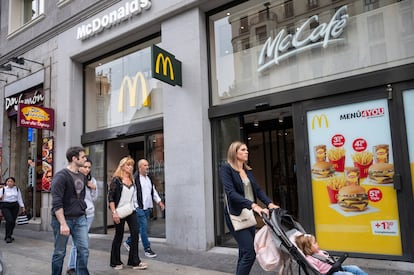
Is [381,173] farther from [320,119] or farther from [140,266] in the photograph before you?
[140,266]

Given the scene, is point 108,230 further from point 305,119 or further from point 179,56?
point 305,119

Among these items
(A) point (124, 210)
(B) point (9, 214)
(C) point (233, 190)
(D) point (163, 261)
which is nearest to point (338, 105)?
(C) point (233, 190)

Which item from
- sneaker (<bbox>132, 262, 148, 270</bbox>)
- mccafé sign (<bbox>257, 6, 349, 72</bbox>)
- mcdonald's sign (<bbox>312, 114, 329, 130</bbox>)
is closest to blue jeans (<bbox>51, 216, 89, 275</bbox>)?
sneaker (<bbox>132, 262, 148, 270</bbox>)

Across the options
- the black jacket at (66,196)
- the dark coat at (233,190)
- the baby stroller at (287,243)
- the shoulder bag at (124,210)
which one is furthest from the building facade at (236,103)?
the black jacket at (66,196)

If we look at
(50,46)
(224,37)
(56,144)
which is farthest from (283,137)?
(50,46)

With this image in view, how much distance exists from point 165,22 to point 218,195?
170 inches

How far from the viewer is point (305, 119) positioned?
6.55m

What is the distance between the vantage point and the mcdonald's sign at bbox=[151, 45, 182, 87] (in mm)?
7238

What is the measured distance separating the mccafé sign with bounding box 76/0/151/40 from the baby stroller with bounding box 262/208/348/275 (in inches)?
275

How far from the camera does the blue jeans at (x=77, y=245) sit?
4.51 metres

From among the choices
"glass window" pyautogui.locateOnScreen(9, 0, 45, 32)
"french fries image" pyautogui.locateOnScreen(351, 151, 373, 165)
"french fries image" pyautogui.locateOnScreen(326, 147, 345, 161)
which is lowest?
"french fries image" pyautogui.locateOnScreen(351, 151, 373, 165)

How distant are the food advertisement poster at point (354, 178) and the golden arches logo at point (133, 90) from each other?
4.57 m

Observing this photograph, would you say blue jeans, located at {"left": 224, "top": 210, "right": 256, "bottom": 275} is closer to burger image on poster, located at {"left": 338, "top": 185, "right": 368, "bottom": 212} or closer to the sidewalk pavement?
the sidewalk pavement

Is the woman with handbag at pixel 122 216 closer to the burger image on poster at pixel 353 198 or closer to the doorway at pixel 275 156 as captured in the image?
the burger image on poster at pixel 353 198
